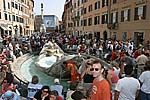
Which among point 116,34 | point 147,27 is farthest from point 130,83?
point 116,34

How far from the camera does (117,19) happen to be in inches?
1233

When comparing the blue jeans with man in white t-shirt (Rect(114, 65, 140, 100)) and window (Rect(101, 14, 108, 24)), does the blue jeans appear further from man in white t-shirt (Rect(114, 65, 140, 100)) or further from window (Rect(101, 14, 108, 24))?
window (Rect(101, 14, 108, 24))

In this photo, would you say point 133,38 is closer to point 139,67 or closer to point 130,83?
point 139,67

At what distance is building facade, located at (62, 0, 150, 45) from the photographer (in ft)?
80.2

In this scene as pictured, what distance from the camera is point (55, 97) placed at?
4.76m

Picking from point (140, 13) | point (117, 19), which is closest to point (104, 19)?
point (117, 19)

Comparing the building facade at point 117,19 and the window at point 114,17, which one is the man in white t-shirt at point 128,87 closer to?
the building facade at point 117,19

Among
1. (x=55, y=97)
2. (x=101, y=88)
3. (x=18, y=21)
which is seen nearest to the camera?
(x=101, y=88)

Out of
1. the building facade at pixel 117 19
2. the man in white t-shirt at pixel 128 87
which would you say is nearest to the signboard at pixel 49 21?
the building facade at pixel 117 19

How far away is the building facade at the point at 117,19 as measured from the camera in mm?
24452

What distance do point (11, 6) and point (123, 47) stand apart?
37.4m

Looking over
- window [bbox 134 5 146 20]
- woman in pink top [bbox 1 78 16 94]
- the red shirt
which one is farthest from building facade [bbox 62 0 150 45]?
the red shirt

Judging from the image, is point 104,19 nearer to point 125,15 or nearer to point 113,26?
point 113,26

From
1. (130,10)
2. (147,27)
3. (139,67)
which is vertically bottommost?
(139,67)
